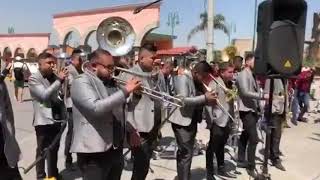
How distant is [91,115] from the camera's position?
410 centimetres

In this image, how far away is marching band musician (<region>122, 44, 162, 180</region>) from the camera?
217 inches

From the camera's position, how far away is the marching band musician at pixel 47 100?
5754 millimetres

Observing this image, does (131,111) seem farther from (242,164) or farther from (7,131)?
(242,164)

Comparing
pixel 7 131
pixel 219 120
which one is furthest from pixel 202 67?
pixel 7 131

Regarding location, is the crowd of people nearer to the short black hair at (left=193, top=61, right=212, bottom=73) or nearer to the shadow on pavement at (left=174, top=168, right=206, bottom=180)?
the short black hair at (left=193, top=61, right=212, bottom=73)

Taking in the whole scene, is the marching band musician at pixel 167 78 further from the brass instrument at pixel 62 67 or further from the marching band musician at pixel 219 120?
the brass instrument at pixel 62 67

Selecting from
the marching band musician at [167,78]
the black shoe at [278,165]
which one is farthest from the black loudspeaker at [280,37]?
the black shoe at [278,165]

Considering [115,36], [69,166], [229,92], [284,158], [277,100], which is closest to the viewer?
[229,92]

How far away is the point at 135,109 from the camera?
5613 millimetres

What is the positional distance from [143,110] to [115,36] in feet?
13.1

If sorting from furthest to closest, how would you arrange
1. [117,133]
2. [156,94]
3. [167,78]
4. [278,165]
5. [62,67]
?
[278,165]
[167,78]
[62,67]
[156,94]
[117,133]

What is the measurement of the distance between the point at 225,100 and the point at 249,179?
1277mm

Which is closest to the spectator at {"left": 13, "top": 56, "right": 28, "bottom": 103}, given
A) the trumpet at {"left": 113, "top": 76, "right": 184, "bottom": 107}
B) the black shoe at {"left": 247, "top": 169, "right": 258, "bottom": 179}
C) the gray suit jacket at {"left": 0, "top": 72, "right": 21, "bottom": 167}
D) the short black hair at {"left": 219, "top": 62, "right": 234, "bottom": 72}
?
the short black hair at {"left": 219, "top": 62, "right": 234, "bottom": 72}

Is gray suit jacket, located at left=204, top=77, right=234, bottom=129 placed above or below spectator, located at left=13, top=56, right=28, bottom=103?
above
